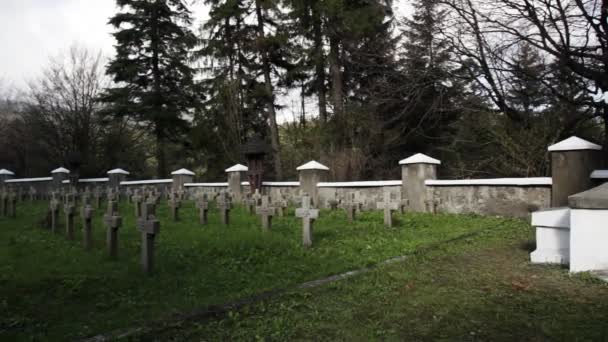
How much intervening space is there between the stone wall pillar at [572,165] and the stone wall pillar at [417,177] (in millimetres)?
2889

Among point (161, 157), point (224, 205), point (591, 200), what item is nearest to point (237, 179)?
point (224, 205)

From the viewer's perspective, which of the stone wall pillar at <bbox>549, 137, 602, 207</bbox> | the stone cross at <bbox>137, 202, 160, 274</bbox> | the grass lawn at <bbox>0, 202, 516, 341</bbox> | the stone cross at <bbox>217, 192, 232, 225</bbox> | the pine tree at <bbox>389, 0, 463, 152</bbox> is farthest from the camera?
the pine tree at <bbox>389, 0, 463, 152</bbox>

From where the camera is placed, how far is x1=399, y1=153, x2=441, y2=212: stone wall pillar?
980cm

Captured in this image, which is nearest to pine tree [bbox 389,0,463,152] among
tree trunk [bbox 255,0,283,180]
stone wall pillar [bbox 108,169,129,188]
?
tree trunk [bbox 255,0,283,180]

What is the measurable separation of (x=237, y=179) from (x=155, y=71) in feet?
35.9

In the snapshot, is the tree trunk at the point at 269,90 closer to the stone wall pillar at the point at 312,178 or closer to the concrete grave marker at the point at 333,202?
the stone wall pillar at the point at 312,178

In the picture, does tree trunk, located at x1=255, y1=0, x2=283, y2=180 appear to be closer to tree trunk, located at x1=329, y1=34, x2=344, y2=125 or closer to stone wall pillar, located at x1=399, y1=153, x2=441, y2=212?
tree trunk, located at x1=329, y1=34, x2=344, y2=125

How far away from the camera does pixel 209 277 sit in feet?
14.8


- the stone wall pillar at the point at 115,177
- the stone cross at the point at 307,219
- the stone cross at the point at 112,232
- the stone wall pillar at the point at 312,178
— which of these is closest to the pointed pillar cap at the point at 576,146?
the stone cross at the point at 307,219

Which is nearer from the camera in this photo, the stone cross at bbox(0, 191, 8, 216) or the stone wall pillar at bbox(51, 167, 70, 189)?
the stone cross at bbox(0, 191, 8, 216)

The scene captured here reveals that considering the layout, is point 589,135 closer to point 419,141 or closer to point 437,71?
point 437,71

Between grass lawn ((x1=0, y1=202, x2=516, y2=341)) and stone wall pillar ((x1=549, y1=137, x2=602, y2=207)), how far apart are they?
3.19 feet

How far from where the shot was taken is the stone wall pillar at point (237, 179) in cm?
1351

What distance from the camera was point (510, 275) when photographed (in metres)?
4.32
